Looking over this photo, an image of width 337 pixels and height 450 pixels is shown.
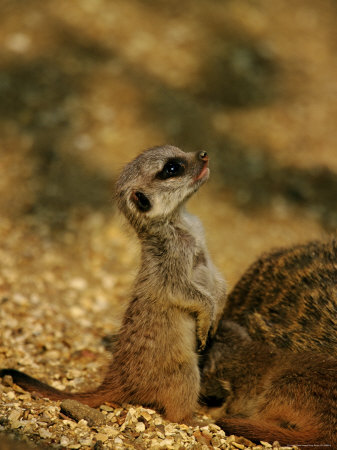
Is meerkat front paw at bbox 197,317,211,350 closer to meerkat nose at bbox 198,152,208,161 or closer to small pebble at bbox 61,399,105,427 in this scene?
small pebble at bbox 61,399,105,427

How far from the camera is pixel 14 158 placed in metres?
5.20

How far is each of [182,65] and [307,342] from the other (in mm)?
4142

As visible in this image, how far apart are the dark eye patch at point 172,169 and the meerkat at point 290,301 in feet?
2.29

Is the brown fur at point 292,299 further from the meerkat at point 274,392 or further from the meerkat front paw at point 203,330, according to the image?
the meerkat front paw at point 203,330

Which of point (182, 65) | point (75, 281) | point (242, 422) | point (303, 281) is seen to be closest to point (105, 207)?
point (75, 281)

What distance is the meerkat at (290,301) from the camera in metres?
2.58

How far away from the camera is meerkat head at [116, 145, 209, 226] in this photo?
9.27 ft

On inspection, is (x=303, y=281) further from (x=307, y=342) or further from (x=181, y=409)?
(x=181, y=409)

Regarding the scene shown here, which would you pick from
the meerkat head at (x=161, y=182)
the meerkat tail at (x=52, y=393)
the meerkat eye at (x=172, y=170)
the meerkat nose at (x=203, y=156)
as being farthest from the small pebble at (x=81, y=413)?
the meerkat nose at (x=203, y=156)

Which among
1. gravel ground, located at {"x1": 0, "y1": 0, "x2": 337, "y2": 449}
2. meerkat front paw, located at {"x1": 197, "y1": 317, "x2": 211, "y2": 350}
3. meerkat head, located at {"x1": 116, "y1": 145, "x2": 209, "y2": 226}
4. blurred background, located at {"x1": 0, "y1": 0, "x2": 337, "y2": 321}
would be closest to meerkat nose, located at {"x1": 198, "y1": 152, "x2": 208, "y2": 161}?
meerkat head, located at {"x1": 116, "y1": 145, "x2": 209, "y2": 226}

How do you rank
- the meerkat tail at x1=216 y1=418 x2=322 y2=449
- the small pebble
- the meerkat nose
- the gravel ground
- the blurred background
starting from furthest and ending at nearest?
the blurred background
the gravel ground
the meerkat nose
the small pebble
the meerkat tail at x1=216 y1=418 x2=322 y2=449

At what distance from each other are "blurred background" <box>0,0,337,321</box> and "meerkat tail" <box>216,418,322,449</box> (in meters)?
1.72

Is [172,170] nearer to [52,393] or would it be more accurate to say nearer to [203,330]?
[203,330]

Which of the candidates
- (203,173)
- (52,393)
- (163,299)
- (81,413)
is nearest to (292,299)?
(163,299)
